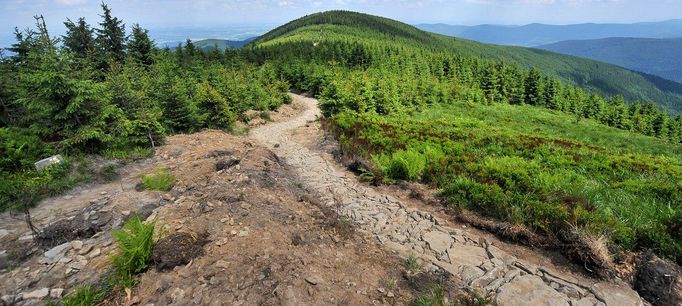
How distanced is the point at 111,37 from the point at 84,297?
4167 cm

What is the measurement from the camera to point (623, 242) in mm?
6082

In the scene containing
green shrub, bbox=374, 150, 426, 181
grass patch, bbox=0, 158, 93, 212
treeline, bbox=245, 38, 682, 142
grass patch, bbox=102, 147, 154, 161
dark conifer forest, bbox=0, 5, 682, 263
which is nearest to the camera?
dark conifer forest, bbox=0, 5, 682, 263

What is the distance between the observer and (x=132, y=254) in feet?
16.7

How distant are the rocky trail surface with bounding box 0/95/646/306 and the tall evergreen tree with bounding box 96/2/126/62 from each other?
33924 millimetres

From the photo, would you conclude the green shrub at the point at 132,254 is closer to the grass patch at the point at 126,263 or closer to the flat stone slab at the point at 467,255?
the grass patch at the point at 126,263

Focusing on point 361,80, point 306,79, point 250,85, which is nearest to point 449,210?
point 361,80

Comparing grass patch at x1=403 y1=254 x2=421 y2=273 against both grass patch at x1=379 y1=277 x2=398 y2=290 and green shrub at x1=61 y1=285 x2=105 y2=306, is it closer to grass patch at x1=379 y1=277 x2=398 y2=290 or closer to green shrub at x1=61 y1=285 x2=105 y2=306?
grass patch at x1=379 y1=277 x2=398 y2=290

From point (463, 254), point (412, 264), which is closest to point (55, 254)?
point (412, 264)

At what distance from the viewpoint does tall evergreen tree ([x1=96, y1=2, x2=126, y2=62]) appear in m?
35.1

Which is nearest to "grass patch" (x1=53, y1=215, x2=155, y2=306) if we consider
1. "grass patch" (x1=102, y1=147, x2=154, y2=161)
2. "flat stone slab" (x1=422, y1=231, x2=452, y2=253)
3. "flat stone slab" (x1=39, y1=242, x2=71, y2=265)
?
"flat stone slab" (x1=39, y1=242, x2=71, y2=265)

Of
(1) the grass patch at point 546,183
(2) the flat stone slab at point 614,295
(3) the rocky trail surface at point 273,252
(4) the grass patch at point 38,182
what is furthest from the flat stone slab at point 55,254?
(2) the flat stone slab at point 614,295

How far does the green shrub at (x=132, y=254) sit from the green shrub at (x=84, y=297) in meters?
0.33

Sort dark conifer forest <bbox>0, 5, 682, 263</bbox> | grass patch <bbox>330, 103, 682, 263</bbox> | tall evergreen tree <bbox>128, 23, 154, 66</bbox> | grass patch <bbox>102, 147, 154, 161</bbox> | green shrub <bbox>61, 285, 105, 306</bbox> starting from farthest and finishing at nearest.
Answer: tall evergreen tree <bbox>128, 23, 154, 66</bbox>, grass patch <bbox>102, 147, 154, 161</bbox>, dark conifer forest <bbox>0, 5, 682, 263</bbox>, grass patch <bbox>330, 103, 682, 263</bbox>, green shrub <bbox>61, 285, 105, 306</bbox>

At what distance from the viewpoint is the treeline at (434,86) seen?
29141 millimetres
